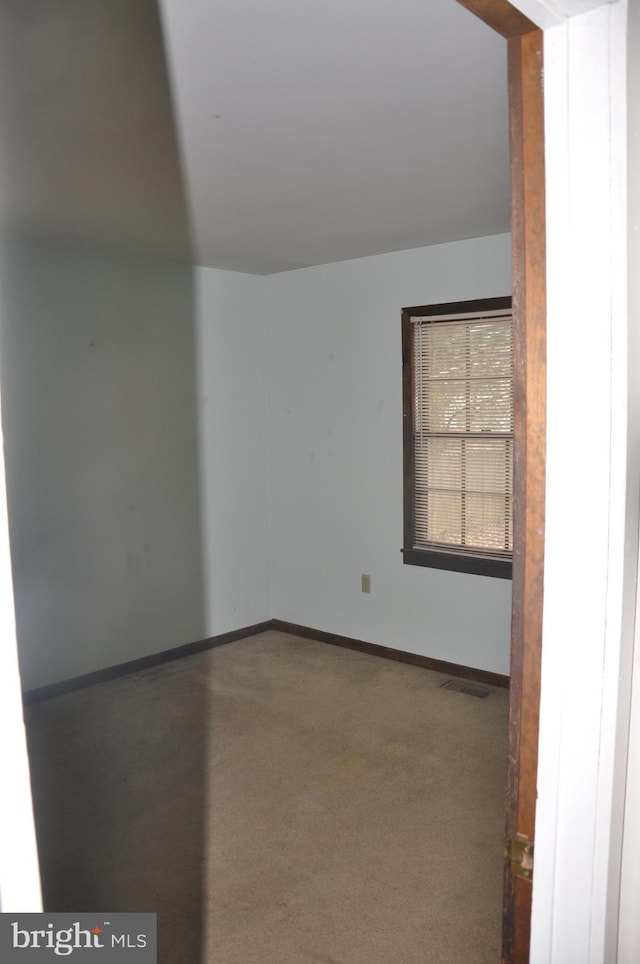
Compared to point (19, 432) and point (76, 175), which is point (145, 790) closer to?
point (19, 432)

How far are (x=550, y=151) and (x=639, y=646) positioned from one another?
676 mm

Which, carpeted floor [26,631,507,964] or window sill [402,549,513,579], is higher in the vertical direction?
window sill [402,549,513,579]

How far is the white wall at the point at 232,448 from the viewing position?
4.86 meters

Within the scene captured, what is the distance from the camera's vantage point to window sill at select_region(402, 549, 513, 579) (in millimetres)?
4070

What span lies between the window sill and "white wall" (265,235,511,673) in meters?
0.05

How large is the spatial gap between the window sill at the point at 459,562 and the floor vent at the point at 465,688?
62 centimetres

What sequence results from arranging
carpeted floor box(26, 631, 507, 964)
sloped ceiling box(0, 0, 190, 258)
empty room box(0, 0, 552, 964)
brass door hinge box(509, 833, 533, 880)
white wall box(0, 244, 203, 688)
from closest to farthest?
brass door hinge box(509, 833, 533, 880)
sloped ceiling box(0, 0, 190, 258)
empty room box(0, 0, 552, 964)
carpeted floor box(26, 631, 507, 964)
white wall box(0, 244, 203, 688)

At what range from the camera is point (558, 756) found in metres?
1.01

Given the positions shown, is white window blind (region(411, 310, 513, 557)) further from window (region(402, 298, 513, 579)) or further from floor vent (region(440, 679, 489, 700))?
floor vent (region(440, 679, 489, 700))

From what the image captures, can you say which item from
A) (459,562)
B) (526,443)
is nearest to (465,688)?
(459,562)

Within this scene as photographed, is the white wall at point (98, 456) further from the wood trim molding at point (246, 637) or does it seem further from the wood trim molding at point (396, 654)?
the wood trim molding at point (396, 654)

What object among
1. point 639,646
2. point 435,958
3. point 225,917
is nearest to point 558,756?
point 639,646

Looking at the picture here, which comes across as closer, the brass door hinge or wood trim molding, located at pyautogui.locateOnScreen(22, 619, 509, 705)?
the brass door hinge

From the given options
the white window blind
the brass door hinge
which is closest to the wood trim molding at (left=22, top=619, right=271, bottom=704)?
the white window blind
